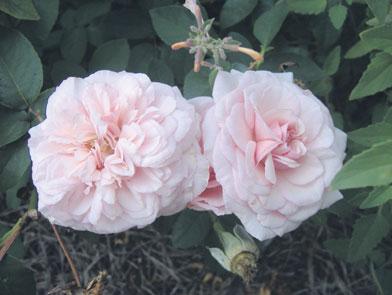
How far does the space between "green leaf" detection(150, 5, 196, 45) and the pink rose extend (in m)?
0.26

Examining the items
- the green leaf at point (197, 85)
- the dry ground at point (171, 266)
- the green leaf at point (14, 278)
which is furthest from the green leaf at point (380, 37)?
the dry ground at point (171, 266)

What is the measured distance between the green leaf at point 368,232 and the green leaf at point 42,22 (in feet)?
1.96

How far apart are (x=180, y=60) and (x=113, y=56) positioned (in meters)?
0.15

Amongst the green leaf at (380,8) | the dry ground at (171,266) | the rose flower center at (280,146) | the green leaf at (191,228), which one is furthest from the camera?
the dry ground at (171,266)

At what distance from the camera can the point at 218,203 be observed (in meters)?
0.70

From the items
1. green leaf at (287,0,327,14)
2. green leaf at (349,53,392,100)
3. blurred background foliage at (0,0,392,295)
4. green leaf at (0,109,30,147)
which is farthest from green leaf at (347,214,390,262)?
green leaf at (0,109,30,147)

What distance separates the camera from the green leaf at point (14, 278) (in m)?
0.93

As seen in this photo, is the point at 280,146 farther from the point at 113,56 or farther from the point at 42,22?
the point at 42,22

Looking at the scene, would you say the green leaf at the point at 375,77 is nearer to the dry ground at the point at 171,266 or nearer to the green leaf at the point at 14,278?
the green leaf at the point at 14,278

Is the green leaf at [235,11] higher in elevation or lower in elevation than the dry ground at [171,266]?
higher

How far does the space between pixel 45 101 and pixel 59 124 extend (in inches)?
9.5

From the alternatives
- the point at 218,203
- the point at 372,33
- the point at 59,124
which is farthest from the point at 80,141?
the point at 372,33

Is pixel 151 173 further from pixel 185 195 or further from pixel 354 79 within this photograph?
pixel 354 79

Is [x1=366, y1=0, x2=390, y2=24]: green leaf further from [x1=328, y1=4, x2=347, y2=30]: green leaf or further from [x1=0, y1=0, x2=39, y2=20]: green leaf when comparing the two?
[x1=0, y1=0, x2=39, y2=20]: green leaf
